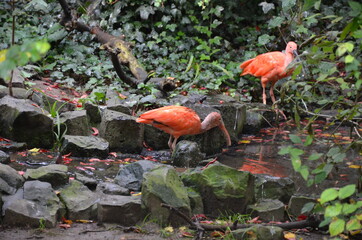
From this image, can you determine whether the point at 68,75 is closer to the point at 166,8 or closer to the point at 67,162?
the point at 166,8

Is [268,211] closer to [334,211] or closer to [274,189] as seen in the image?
[274,189]

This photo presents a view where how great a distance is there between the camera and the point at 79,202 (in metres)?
3.79

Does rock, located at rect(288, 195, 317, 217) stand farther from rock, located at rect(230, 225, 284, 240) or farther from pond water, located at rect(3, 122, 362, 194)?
rock, located at rect(230, 225, 284, 240)

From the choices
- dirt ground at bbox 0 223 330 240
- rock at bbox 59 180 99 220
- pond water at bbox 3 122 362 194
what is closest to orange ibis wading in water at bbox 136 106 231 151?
pond water at bbox 3 122 362 194

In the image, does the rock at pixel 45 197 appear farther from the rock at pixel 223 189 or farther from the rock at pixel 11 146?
the rock at pixel 11 146

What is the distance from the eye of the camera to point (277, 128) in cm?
777

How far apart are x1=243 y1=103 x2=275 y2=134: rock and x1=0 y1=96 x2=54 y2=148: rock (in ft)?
9.91

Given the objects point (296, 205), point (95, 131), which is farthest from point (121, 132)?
point (296, 205)

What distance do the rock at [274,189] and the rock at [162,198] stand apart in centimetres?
84

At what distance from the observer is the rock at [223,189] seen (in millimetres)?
3980

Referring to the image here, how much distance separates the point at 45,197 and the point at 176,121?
2.55 m

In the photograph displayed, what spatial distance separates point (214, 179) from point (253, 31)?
726 cm

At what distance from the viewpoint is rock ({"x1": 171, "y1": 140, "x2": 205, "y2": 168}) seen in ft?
18.4

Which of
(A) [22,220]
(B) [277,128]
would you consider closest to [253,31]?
(B) [277,128]
